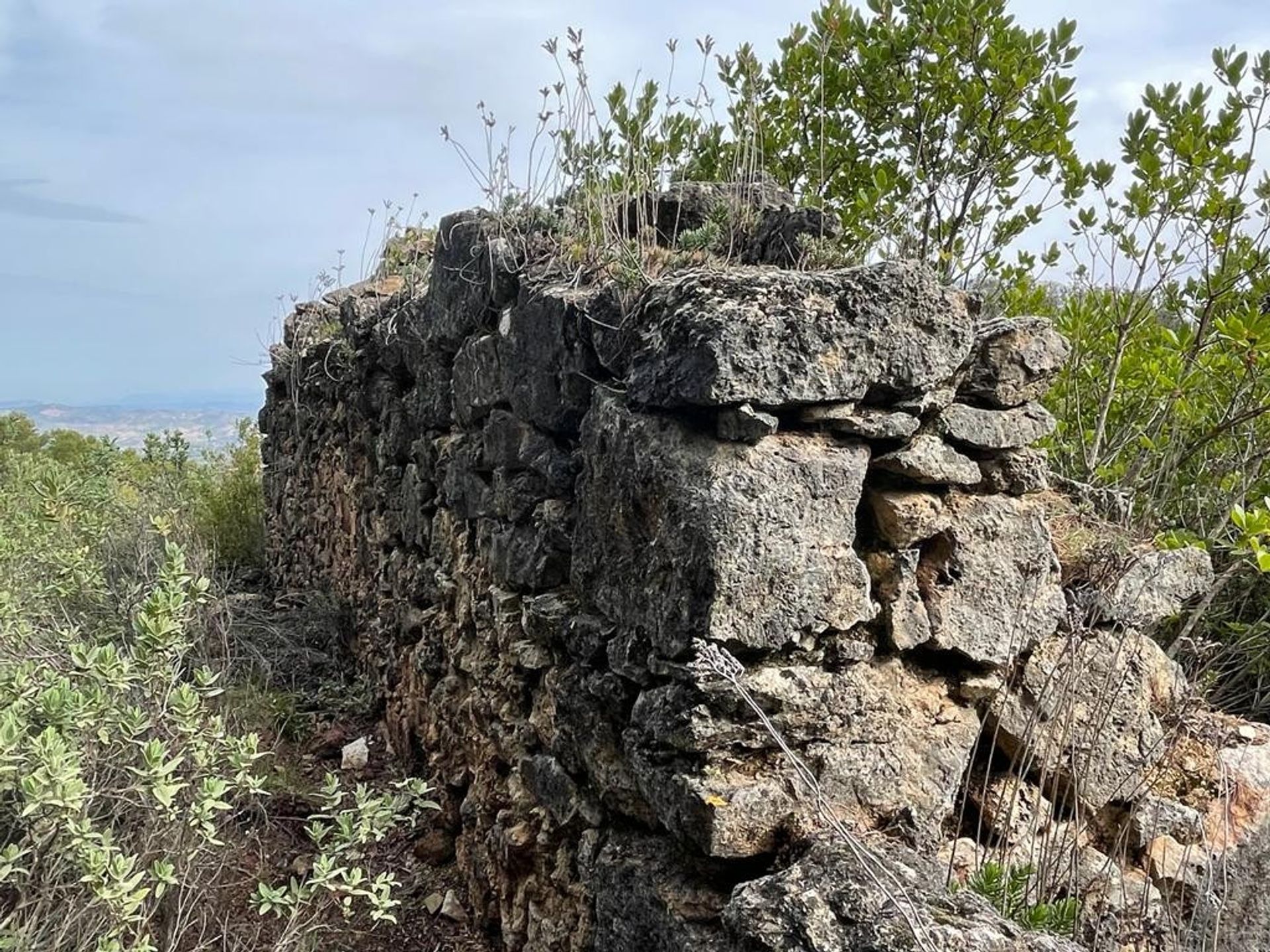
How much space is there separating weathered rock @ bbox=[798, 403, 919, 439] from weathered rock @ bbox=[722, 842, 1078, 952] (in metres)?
1.10

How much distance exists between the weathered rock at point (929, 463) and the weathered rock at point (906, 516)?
0.06m

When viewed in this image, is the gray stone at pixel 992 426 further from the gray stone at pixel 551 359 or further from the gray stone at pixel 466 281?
the gray stone at pixel 466 281

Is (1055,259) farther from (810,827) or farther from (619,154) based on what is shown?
(810,827)

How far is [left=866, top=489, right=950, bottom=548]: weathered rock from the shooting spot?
2520mm

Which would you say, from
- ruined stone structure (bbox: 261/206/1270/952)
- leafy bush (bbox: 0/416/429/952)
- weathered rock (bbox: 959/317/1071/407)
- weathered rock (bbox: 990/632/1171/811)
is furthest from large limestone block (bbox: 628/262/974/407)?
leafy bush (bbox: 0/416/429/952)

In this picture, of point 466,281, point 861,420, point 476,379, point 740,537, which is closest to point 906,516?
point 861,420

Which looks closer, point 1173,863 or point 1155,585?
point 1173,863

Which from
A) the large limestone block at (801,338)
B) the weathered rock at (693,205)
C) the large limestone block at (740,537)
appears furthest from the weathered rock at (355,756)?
the large limestone block at (801,338)

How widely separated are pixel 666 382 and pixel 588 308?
2.46 ft

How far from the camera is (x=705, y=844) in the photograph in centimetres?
220

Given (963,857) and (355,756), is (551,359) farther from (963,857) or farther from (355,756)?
(355,756)

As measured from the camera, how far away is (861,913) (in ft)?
5.85

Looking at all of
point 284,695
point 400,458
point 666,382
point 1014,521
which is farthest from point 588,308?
point 284,695

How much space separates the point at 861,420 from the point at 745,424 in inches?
14.8
